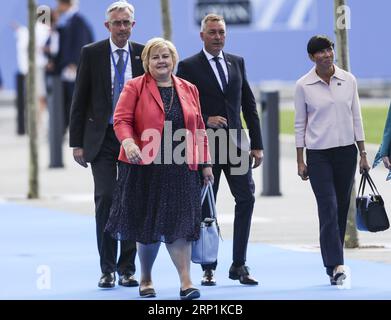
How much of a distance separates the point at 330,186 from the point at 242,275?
35.7 inches

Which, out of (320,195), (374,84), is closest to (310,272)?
(320,195)

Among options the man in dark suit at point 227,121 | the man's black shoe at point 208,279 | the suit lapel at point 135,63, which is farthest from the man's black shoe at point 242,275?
the suit lapel at point 135,63

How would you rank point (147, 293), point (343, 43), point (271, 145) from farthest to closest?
point (271, 145)
point (343, 43)
point (147, 293)

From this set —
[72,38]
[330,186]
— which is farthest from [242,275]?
[72,38]

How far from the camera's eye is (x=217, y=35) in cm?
1147

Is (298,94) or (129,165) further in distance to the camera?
(298,94)

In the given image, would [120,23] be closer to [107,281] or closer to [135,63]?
[135,63]

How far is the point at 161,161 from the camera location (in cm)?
1051

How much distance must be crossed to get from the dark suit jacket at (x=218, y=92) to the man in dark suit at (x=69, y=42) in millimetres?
14714

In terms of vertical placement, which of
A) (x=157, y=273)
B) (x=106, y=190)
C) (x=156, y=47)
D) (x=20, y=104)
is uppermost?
(x=156, y=47)

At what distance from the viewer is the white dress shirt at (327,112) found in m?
11.2
